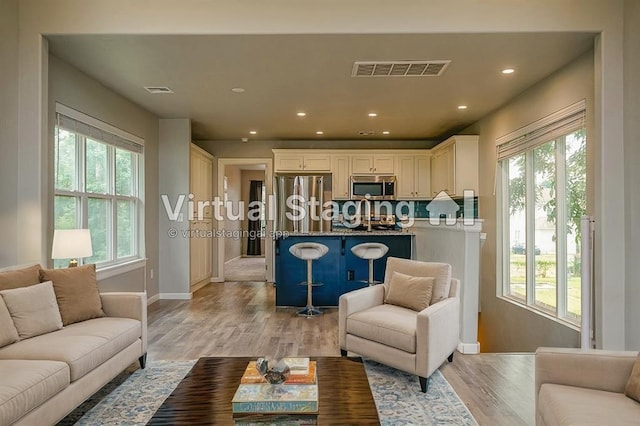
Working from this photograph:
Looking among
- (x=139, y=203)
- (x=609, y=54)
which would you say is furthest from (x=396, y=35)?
(x=139, y=203)

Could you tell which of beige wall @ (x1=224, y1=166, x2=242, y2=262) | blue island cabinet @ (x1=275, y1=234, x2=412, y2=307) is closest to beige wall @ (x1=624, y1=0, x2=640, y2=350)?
blue island cabinet @ (x1=275, y1=234, x2=412, y2=307)

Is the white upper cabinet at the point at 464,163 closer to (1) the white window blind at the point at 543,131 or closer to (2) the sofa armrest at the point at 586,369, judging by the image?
(1) the white window blind at the point at 543,131

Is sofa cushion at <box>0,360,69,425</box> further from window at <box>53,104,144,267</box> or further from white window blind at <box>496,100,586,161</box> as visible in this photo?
white window blind at <box>496,100,586,161</box>

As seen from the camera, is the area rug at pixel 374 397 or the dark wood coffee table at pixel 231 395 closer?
the dark wood coffee table at pixel 231 395

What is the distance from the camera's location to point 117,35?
3.31 metres

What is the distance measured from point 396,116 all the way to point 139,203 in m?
3.85

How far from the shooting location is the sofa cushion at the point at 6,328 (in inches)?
95.3

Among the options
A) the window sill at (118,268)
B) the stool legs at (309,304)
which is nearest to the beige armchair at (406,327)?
the stool legs at (309,304)

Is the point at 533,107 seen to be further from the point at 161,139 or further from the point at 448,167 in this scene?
the point at 161,139

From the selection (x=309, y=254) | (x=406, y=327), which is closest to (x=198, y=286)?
(x=309, y=254)

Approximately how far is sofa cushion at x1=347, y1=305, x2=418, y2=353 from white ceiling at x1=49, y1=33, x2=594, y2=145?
225cm

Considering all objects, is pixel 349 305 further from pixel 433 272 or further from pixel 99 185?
pixel 99 185

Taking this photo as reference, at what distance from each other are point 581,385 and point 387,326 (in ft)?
4.59

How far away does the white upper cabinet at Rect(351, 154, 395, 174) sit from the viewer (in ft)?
24.4
